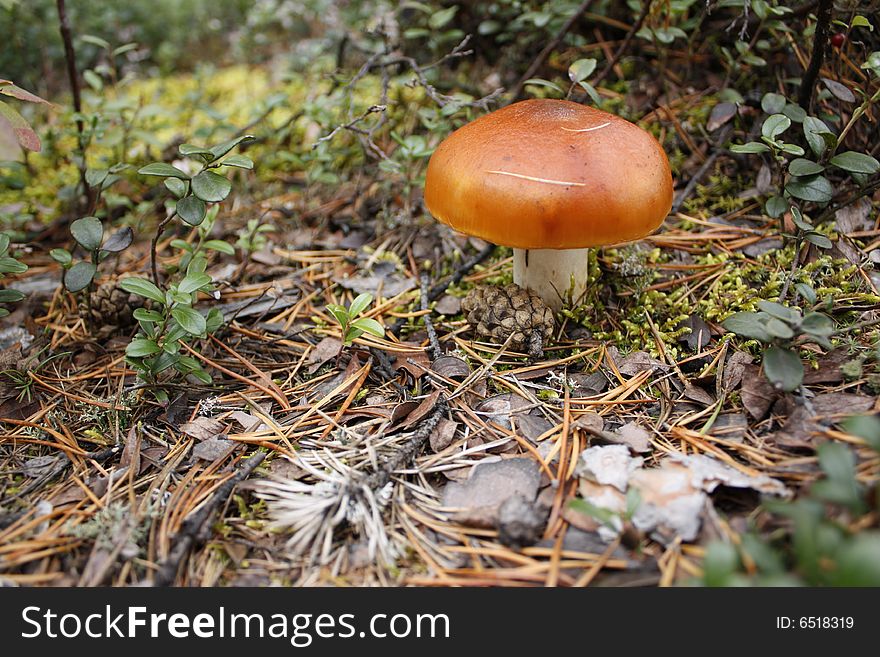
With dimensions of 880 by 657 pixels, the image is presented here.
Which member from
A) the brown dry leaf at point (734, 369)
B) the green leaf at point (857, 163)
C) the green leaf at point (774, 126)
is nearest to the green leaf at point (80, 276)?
the brown dry leaf at point (734, 369)

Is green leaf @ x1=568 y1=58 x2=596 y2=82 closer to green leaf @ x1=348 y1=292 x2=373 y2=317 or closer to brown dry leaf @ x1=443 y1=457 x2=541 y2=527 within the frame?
green leaf @ x1=348 y1=292 x2=373 y2=317

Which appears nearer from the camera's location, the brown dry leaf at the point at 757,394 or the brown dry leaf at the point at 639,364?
the brown dry leaf at the point at 757,394

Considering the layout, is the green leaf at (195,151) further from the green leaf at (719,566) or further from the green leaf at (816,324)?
the green leaf at (816,324)

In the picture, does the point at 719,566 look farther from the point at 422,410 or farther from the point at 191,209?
the point at 191,209

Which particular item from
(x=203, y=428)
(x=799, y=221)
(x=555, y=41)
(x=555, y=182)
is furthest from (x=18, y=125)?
(x=799, y=221)

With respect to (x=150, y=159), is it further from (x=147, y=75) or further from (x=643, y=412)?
(x=643, y=412)

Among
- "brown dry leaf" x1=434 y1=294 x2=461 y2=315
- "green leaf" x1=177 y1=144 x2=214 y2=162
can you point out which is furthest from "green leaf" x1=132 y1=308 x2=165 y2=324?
"brown dry leaf" x1=434 y1=294 x2=461 y2=315
